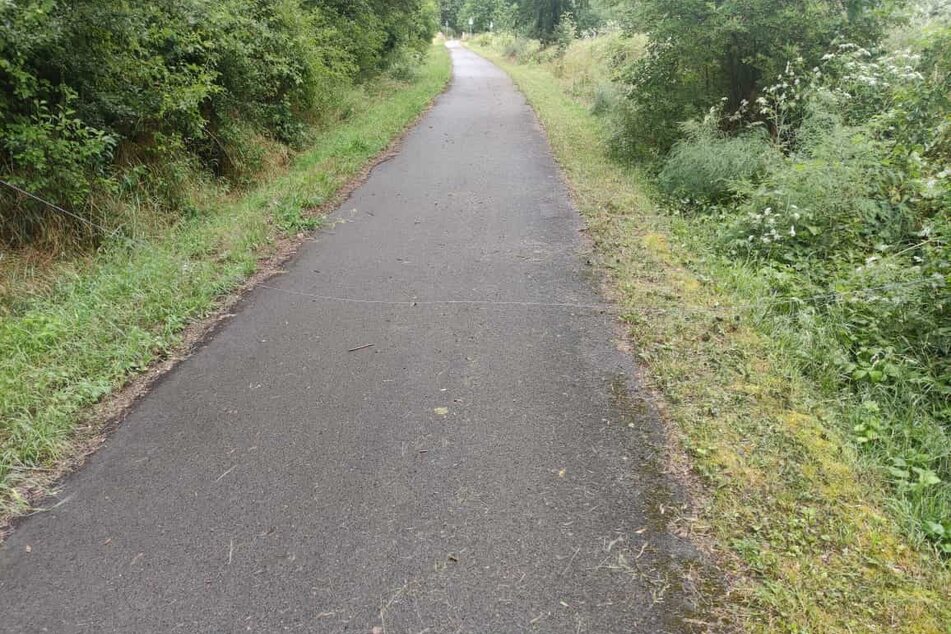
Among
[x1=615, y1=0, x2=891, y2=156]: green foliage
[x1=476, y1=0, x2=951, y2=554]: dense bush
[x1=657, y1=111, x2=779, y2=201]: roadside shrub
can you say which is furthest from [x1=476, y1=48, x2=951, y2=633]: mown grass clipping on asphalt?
[x1=615, y1=0, x2=891, y2=156]: green foliage

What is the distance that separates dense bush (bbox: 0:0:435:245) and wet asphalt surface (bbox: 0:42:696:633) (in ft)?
8.40

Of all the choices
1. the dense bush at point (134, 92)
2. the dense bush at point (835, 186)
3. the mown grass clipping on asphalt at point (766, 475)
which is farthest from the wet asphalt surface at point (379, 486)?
the dense bush at point (134, 92)

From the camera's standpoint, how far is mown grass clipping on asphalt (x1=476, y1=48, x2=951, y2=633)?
89.4 inches

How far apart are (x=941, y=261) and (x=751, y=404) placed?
6.52 feet

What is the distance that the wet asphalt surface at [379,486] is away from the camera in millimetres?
2393

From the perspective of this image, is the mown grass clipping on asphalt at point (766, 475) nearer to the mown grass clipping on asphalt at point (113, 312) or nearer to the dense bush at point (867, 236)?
the dense bush at point (867, 236)

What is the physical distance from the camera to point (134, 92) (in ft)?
22.0

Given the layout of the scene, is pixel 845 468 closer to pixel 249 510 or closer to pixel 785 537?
pixel 785 537

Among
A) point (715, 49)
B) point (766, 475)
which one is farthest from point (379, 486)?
point (715, 49)

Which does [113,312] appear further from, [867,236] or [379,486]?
Result: [867,236]

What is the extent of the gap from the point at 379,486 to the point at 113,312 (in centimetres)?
312

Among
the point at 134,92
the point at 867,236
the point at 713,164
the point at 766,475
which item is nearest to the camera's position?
the point at 766,475

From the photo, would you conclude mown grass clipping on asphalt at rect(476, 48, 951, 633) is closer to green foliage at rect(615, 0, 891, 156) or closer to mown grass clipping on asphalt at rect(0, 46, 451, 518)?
mown grass clipping on asphalt at rect(0, 46, 451, 518)

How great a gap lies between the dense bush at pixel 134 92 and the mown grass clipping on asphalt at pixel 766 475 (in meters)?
5.68
